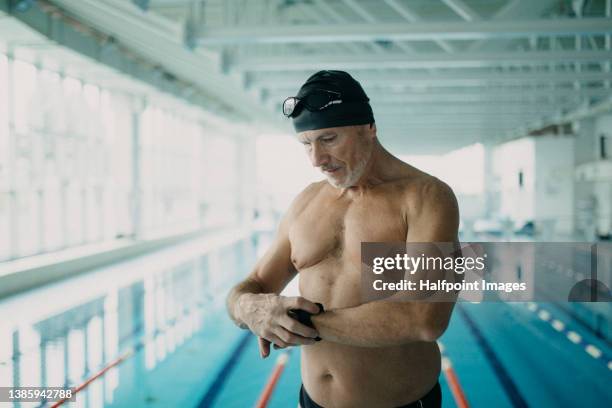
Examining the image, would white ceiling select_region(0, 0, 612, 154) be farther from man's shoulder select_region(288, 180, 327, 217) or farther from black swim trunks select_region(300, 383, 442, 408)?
black swim trunks select_region(300, 383, 442, 408)

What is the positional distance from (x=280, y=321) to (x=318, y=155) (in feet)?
1.32

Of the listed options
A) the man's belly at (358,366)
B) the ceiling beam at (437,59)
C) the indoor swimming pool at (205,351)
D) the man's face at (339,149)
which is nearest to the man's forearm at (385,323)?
the man's belly at (358,366)

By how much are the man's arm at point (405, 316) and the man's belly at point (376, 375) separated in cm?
25

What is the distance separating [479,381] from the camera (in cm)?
419

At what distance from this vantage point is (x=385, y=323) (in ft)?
3.52

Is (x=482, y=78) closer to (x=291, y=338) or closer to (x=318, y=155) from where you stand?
(x=318, y=155)

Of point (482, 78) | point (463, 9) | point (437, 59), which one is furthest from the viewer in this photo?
point (482, 78)

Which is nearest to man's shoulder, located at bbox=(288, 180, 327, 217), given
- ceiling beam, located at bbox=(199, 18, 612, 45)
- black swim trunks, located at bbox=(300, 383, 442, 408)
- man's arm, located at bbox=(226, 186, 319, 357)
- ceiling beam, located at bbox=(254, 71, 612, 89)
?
man's arm, located at bbox=(226, 186, 319, 357)

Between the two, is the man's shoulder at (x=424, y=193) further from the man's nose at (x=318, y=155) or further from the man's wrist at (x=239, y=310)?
the man's wrist at (x=239, y=310)

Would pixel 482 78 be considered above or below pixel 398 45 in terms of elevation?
below

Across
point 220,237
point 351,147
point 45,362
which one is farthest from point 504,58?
point 220,237

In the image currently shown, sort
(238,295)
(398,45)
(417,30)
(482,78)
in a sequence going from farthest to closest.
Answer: (398,45) < (482,78) < (417,30) < (238,295)

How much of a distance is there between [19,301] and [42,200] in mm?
2438

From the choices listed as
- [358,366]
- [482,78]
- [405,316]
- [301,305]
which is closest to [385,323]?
[405,316]
